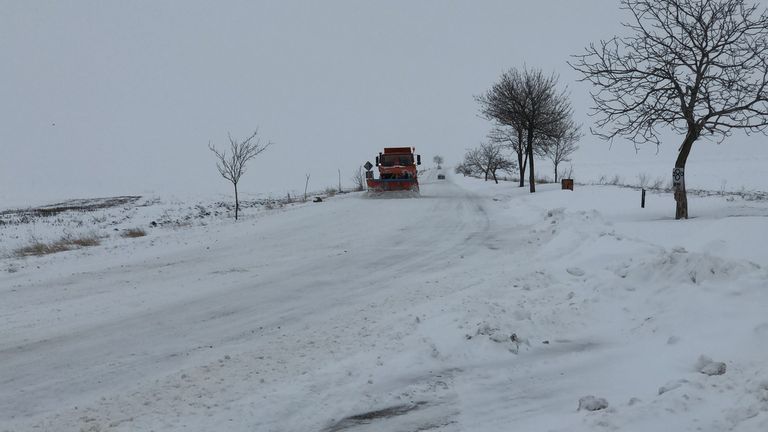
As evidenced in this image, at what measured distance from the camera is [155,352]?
15.0ft

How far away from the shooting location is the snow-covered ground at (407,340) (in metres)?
3.30

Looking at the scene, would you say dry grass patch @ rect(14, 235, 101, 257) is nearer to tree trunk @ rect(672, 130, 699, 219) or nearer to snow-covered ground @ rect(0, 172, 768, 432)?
snow-covered ground @ rect(0, 172, 768, 432)

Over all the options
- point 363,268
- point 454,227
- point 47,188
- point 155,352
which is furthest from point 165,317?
point 47,188

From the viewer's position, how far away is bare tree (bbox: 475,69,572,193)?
25.5 meters

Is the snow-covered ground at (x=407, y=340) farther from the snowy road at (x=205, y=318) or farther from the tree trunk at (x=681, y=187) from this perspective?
the tree trunk at (x=681, y=187)

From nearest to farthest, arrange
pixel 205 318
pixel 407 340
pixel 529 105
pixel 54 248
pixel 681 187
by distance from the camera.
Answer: pixel 407 340 < pixel 205 318 < pixel 681 187 < pixel 54 248 < pixel 529 105

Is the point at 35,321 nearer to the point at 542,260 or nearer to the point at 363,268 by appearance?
the point at 363,268

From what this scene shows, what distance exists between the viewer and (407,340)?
4582mm

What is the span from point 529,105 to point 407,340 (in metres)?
24.5

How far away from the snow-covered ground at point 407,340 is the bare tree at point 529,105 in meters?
17.4

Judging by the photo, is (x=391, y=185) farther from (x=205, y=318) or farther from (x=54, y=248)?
(x=205, y=318)

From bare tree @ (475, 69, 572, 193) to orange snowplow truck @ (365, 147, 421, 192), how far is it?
5559mm

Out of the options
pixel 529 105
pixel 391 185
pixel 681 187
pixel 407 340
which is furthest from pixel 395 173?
pixel 407 340

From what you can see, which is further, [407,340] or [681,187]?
[681,187]
